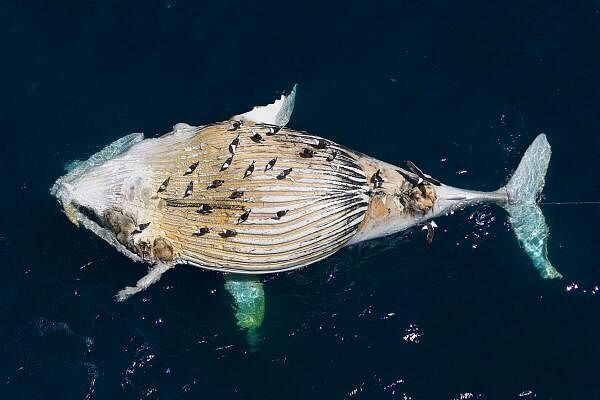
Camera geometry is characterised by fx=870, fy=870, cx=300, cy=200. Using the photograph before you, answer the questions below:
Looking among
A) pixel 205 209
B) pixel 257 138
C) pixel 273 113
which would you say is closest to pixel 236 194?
pixel 205 209

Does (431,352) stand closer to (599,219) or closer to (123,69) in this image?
(599,219)

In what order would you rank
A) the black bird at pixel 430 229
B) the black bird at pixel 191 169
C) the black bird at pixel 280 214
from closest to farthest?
the black bird at pixel 280 214 < the black bird at pixel 191 169 < the black bird at pixel 430 229

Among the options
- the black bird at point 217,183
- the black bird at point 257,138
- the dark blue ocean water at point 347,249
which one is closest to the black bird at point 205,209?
the black bird at point 217,183

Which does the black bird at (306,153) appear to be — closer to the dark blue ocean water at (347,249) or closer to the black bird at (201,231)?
the black bird at (201,231)

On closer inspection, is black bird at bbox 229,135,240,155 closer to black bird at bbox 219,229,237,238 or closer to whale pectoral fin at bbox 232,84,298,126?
black bird at bbox 219,229,237,238

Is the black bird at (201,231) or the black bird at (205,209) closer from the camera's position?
the black bird at (205,209)

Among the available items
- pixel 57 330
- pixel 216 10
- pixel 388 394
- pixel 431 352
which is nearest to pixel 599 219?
pixel 431 352
